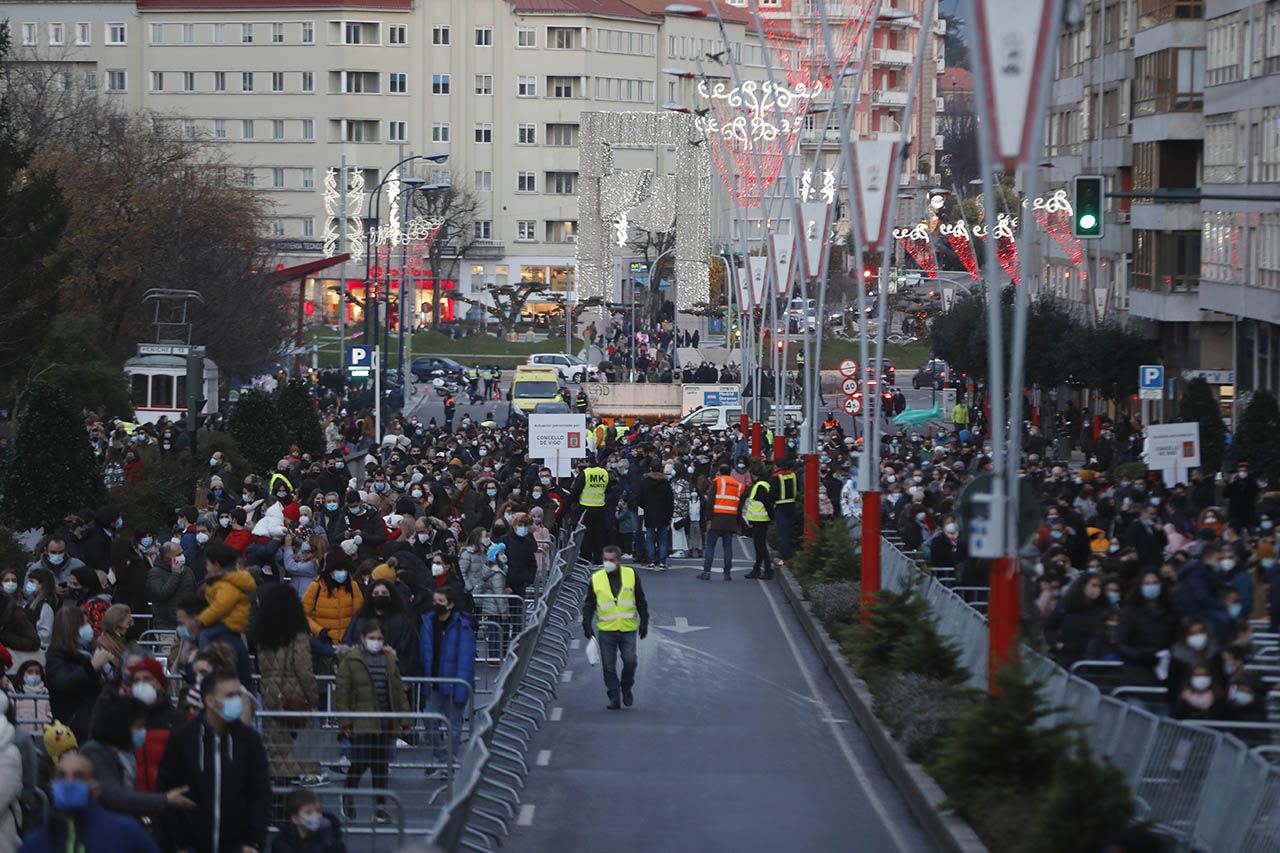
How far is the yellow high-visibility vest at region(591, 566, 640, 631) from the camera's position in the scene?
2009 centimetres

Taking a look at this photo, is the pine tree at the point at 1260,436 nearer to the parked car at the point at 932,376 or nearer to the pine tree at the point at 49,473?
the pine tree at the point at 49,473

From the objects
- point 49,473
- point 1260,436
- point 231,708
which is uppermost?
point 1260,436

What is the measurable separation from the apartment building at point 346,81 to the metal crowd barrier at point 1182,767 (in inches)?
4598

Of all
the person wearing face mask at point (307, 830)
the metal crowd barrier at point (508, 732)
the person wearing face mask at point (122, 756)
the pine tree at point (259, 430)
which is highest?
the pine tree at point (259, 430)

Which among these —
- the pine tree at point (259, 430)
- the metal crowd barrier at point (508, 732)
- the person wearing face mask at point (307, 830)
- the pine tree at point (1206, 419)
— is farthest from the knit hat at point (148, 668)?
the pine tree at point (259, 430)

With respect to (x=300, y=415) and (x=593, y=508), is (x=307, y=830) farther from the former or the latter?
(x=300, y=415)

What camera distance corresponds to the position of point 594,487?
3256cm

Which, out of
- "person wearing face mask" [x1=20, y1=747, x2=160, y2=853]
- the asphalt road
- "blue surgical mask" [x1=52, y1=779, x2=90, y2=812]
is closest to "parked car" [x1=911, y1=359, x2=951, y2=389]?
the asphalt road

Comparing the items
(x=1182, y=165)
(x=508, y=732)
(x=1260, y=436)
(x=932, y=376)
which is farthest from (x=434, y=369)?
(x=508, y=732)

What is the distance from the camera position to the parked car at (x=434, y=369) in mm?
98000

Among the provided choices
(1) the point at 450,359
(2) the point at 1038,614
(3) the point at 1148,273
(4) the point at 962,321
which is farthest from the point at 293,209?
(2) the point at 1038,614

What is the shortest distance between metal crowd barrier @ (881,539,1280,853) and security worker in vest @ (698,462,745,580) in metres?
17.3

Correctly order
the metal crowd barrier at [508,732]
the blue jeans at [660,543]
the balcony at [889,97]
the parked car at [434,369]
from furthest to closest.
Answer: the balcony at [889,97] → the parked car at [434,369] → the blue jeans at [660,543] → the metal crowd barrier at [508,732]

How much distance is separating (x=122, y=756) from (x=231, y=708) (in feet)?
3.26
